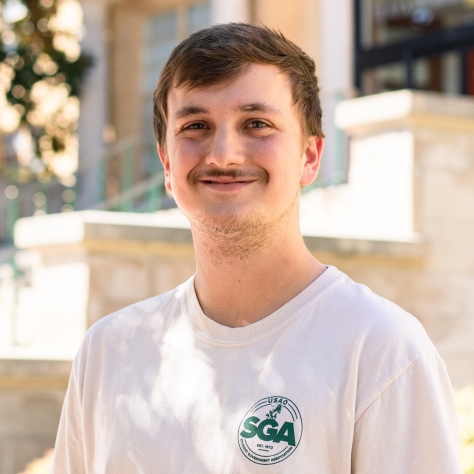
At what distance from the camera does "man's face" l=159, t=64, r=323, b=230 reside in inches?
79.0

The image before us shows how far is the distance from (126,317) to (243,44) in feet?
2.43

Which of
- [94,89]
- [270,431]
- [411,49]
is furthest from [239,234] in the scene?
[94,89]

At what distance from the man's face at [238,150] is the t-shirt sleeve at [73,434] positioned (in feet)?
1.79

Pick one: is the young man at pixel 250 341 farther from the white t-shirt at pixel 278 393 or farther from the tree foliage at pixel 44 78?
the tree foliage at pixel 44 78

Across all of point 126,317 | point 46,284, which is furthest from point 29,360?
point 126,317

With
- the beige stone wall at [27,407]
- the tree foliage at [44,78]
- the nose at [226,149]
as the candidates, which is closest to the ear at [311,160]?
the nose at [226,149]

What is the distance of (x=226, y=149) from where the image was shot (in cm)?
199

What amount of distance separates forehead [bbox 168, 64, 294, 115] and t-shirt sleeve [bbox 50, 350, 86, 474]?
0.73 meters

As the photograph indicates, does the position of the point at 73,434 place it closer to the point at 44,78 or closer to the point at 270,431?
the point at 270,431

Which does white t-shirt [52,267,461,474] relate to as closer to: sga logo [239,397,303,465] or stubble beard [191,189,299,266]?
sga logo [239,397,303,465]

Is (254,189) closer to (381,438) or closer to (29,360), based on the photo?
(381,438)

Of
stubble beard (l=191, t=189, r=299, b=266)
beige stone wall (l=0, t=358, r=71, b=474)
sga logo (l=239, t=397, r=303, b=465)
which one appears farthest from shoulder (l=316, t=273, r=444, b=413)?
beige stone wall (l=0, t=358, r=71, b=474)

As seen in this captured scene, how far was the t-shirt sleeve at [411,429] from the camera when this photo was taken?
1712 mm

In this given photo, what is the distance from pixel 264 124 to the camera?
2.03 metres
